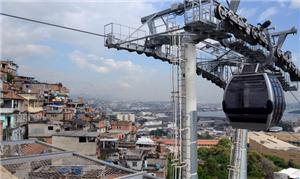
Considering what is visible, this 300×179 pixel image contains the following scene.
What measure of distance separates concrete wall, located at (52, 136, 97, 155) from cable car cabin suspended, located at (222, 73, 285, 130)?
19.0 m

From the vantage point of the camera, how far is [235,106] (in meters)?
6.67

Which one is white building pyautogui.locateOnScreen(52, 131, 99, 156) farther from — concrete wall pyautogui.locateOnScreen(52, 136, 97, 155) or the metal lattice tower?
the metal lattice tower

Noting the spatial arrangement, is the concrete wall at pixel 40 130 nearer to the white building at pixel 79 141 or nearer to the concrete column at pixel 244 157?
the white building at pixel 79 141

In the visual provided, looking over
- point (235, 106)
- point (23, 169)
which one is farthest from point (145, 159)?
point (23, 169)

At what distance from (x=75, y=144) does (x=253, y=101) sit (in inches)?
775

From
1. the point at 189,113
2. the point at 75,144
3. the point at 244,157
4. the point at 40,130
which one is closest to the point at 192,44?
the point at 189,113

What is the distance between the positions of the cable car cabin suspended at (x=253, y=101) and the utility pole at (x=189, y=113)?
944 mm

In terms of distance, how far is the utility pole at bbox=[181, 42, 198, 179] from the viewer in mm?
7496

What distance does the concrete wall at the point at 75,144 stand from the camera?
2420 cm

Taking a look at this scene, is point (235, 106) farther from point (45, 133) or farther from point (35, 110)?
point (35, 110)

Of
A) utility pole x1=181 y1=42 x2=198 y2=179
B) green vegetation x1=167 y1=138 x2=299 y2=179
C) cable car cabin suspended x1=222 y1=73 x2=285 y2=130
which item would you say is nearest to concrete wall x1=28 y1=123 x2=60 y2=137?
green vegetation x1=167 y1=138 x2=299 y2=179

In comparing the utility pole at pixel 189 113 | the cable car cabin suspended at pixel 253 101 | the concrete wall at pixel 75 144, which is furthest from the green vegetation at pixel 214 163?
the cable car cabin suspended at pixel 253 101

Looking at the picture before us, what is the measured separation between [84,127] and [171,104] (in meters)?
27.2

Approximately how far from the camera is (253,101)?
20.8 ft
